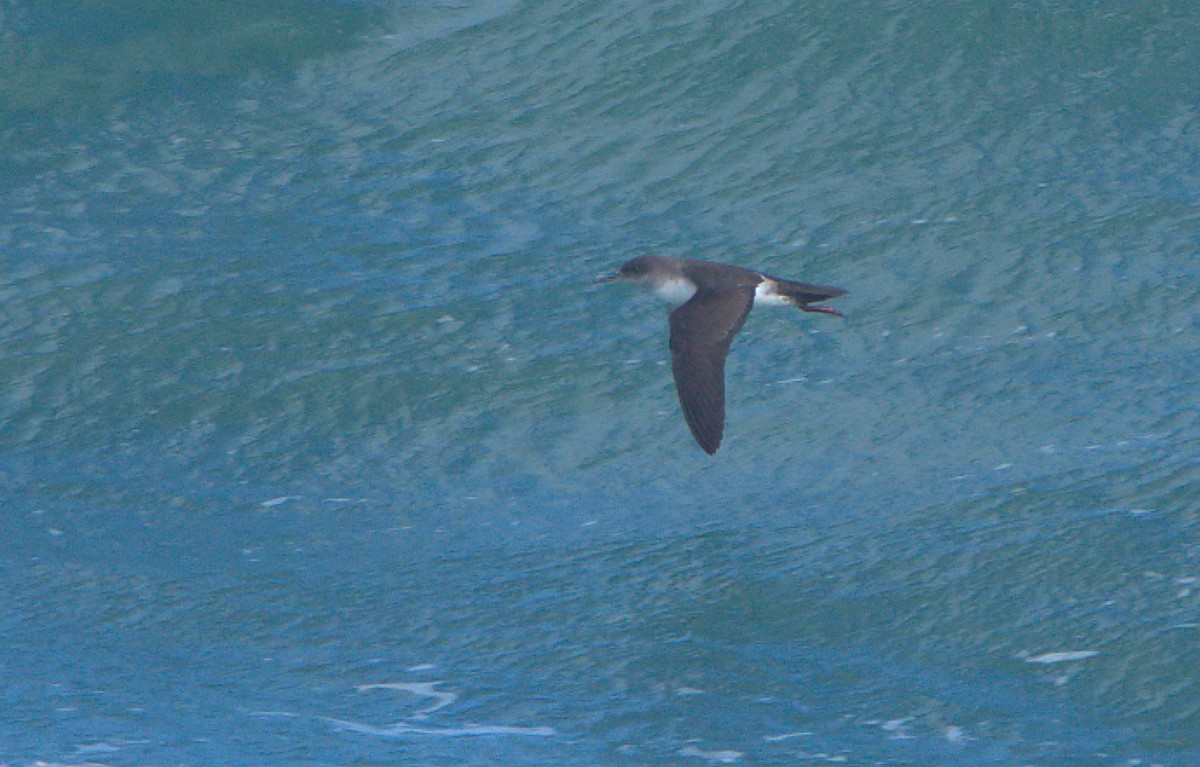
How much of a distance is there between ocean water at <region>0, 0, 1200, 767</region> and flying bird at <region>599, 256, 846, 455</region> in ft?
3.45

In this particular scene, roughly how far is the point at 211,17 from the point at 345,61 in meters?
1.38

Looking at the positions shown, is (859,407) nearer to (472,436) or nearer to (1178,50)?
(472,436)

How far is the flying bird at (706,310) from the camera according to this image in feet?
21.1

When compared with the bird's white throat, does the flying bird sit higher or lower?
lower

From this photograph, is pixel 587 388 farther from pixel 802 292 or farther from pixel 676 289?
pixel 802 292

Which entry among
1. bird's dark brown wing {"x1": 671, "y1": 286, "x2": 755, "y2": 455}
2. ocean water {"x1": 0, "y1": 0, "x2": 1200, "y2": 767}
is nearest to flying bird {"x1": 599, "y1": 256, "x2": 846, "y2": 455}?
bird's dark brown wing {"x1": 671, "y1": 286, "x2": 755, "y2": 455}

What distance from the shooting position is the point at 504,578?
7.58 meters

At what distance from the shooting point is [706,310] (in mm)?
7051

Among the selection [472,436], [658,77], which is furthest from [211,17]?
[472,436]

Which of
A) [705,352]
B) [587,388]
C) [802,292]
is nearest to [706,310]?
[705,352]

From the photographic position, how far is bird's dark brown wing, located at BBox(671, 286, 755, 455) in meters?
6.37

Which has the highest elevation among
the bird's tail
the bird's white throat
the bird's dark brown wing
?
the bird's white throat

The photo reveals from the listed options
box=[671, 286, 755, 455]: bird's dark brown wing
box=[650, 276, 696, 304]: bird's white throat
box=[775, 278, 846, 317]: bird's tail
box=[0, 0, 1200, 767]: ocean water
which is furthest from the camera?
box=[650, 276, 696, 304]: bird's white throat

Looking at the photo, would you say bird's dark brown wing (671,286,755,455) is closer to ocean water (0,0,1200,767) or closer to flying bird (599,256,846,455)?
flying bird (599,256,846,455)
